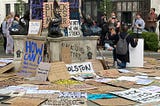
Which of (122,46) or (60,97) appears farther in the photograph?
(122,46)

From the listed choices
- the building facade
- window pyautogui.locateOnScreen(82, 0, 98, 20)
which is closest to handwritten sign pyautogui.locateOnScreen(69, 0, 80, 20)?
window pyautogui.locateOnScreen(82, 0, 98, 20)

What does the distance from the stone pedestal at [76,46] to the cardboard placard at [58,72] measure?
2.42 feet

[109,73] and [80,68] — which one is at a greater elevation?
[80,68]

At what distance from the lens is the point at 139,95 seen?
10.6 m

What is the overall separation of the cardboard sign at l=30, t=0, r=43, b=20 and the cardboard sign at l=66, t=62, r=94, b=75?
6.43 ft

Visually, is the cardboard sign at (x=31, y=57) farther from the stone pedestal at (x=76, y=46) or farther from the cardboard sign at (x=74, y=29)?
the cardboard sign at (x=74, y=29)

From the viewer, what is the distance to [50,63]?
12609mm

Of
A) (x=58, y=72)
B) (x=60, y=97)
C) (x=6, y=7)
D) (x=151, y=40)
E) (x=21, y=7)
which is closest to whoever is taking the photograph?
(x=60, y=97)

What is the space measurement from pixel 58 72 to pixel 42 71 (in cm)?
44

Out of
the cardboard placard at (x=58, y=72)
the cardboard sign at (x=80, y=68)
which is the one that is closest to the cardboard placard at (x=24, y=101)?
the cardboard placard at (x=58, y=72)

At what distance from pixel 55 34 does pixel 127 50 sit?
2.89 metres

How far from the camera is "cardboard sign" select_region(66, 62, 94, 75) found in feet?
44.7

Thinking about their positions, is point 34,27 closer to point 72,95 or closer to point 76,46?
point 76,46

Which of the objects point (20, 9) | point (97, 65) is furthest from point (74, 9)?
point (20, 9)
